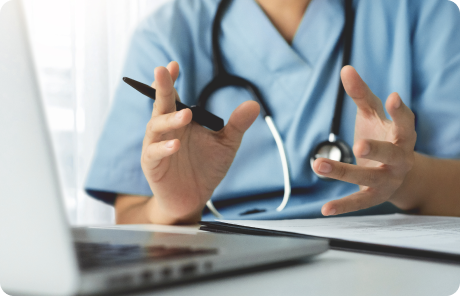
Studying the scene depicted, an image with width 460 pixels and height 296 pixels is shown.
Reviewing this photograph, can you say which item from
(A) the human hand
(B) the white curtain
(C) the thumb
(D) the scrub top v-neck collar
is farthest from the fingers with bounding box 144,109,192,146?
(B) the white curtain

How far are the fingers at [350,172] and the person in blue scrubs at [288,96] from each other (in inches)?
4.9

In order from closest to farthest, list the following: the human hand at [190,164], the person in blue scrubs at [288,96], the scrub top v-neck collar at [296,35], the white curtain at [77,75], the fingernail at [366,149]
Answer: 1. the fingernail at [366,149]
2. the human hand at [190,164]
3. the person in blue scrubs at [288,96]
4. the scrub top v-neck collar at [296,35]
5. the white curtain at [77,75]

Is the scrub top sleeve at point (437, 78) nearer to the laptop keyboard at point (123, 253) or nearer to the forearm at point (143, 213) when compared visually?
the forearm at point (143, 213)

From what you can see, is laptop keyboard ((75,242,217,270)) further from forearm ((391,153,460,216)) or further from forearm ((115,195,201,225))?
forearm ((391,153,460,216))

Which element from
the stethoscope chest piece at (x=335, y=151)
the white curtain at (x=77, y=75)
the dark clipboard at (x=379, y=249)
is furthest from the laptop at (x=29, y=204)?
the white curtain at (x=77, y=75)

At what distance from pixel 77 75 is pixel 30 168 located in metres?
1.05

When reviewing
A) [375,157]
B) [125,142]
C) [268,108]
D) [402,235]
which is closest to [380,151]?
[375,157]

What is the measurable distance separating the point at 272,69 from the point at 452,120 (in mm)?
342

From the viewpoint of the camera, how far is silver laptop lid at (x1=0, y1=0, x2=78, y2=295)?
0.13 metres

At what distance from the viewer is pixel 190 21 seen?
800 millimetres

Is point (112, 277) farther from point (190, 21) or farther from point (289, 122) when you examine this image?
point (190, 21)

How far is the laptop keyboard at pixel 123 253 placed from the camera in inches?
6.8

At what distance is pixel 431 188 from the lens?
0.61m

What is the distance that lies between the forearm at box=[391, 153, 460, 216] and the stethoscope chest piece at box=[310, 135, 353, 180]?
0.31ft
